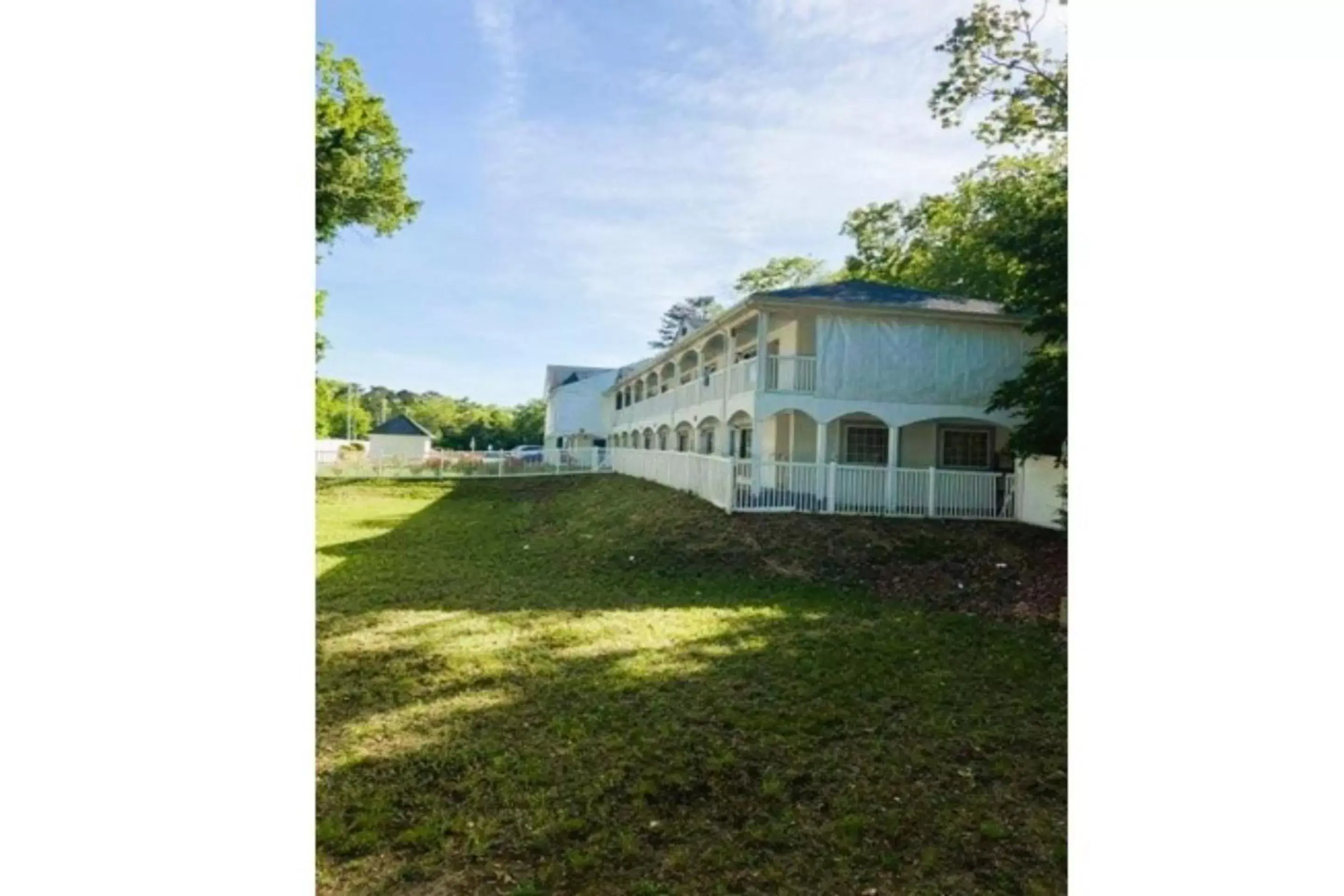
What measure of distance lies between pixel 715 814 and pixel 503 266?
2.01m

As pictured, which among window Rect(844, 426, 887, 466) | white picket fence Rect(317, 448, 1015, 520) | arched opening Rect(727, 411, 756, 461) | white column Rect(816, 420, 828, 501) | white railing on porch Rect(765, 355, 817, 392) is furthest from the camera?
arched opening Rect(727, 411, 756, 461)

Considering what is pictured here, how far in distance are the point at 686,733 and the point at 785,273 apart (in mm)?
17101

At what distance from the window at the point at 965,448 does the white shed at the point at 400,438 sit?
10.5m

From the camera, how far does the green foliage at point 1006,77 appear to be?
6914mm

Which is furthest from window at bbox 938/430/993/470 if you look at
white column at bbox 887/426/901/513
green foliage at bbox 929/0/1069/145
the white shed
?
the white shed

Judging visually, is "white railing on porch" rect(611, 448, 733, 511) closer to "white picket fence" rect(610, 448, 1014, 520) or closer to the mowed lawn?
"white picket fence" rect(610, 448, 1014, 520)

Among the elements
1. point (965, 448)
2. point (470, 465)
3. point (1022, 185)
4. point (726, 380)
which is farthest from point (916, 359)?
point (470, 465)

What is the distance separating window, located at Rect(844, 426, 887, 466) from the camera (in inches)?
395

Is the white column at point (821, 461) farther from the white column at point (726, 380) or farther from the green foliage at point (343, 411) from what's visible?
the green foliage at point (343, 411)

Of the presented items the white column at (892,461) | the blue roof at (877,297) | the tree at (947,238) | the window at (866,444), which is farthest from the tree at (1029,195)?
the window at (866,444)

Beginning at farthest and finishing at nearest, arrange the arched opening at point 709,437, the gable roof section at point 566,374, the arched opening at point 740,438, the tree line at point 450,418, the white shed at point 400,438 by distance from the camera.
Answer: the gable roof section at point 566,374
the white shed at point 400,438
the tree line at point 450,418
the arched opening at point 740,438
the arched opening at point 709,437

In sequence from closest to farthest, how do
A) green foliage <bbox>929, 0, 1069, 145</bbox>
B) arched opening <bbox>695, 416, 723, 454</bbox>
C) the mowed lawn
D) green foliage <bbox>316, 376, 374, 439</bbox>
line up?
the mowed lawn → green foliage <bbox>316, 376, 374, 439</bbox> → green foliage <bbox>929, 0, 1069, 145</bbox> → arched opening <bbox>695, 416, 723, 454</bbox>
